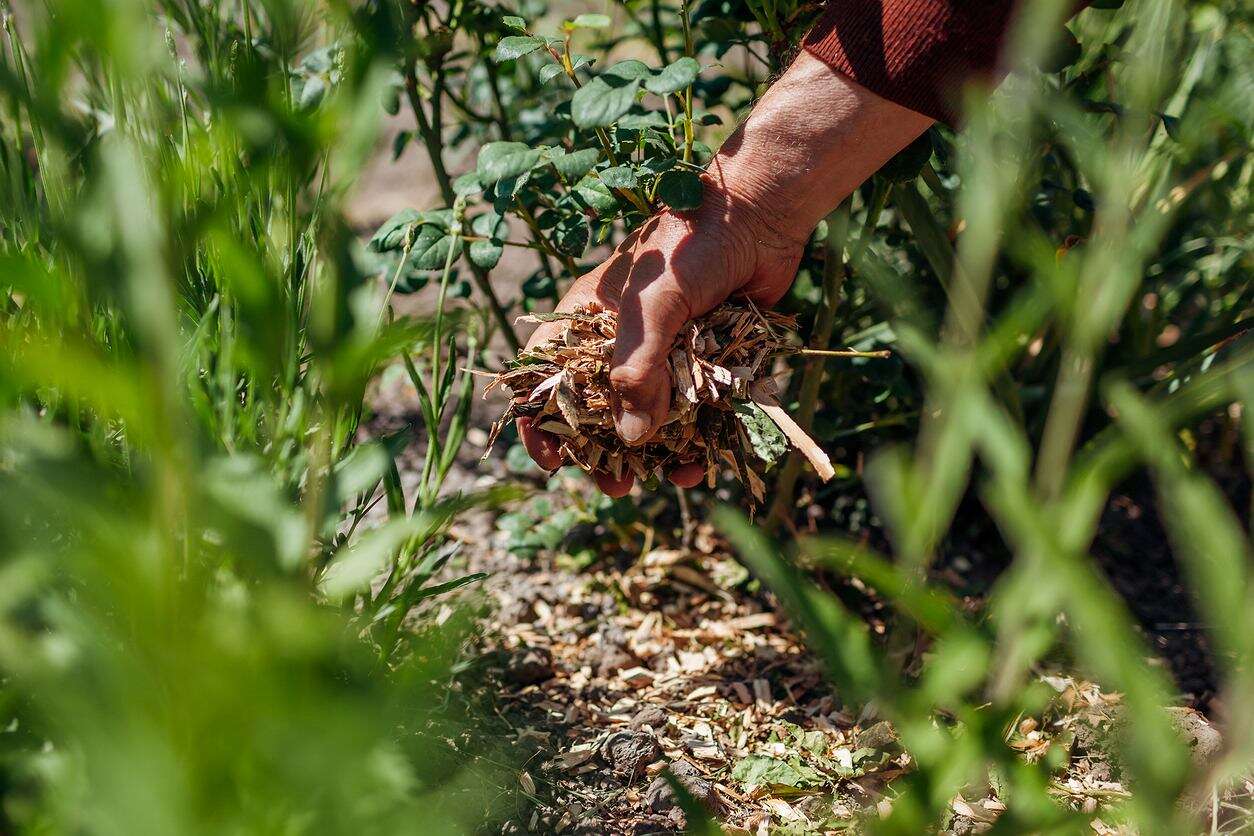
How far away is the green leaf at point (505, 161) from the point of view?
1.04m

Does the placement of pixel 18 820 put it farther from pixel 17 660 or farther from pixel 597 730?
pixel 597 730

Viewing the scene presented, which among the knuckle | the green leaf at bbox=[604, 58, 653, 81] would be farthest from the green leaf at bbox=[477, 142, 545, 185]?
the knuckle

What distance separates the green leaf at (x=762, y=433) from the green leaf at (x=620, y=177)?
28cm

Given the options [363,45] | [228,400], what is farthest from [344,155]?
[228,400]

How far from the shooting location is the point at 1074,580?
1.50ft

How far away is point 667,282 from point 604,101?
20 cm

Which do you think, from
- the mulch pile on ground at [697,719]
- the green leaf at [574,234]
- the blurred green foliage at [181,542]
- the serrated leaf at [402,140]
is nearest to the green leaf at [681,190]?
the green leaf at [574,234]

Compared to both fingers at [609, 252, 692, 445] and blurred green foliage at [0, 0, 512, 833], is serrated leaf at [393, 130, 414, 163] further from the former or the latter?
blurred green foliage at [0, 0, 512, 833]

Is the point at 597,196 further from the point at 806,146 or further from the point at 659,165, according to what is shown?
the point at 806,146

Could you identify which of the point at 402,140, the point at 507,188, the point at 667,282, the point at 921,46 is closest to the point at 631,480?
the point at 667,282

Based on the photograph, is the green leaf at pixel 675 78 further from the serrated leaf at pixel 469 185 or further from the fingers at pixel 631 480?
the fingers at pixel 631 480

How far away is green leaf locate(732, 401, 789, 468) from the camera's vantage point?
1.05 meters

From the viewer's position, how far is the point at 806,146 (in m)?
1.06

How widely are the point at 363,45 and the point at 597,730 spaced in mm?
921
